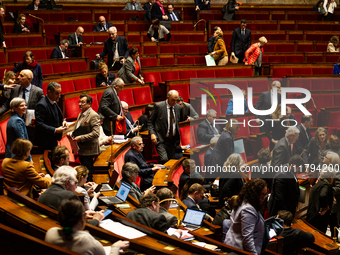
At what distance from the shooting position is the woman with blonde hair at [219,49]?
5.64 meters

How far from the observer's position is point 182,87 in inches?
193

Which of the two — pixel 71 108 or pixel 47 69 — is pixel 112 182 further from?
pixel 47 69

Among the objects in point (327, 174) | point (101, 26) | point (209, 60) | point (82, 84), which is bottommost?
point (327, 174)

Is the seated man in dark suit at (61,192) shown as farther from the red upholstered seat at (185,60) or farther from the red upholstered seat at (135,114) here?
the red upholstered seat at (185,60)

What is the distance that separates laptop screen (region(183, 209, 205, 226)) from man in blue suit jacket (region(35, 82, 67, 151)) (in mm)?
1123

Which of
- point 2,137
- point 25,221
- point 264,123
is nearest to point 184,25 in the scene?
point 264,123

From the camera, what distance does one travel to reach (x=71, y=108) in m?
3.91

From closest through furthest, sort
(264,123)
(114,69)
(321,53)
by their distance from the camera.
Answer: (264,123) → (114,69) → (321,53)

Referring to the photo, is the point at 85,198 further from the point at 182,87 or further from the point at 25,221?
the point at 182,87

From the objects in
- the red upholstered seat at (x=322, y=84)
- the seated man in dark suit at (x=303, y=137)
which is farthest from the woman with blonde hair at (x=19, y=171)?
the red upholstered seat at (x=322, y=84)

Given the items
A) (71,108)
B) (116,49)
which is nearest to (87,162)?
(71,108)

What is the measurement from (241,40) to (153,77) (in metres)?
1.53

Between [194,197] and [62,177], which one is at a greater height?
[62,177]

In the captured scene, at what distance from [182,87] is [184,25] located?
2208 millimetres
